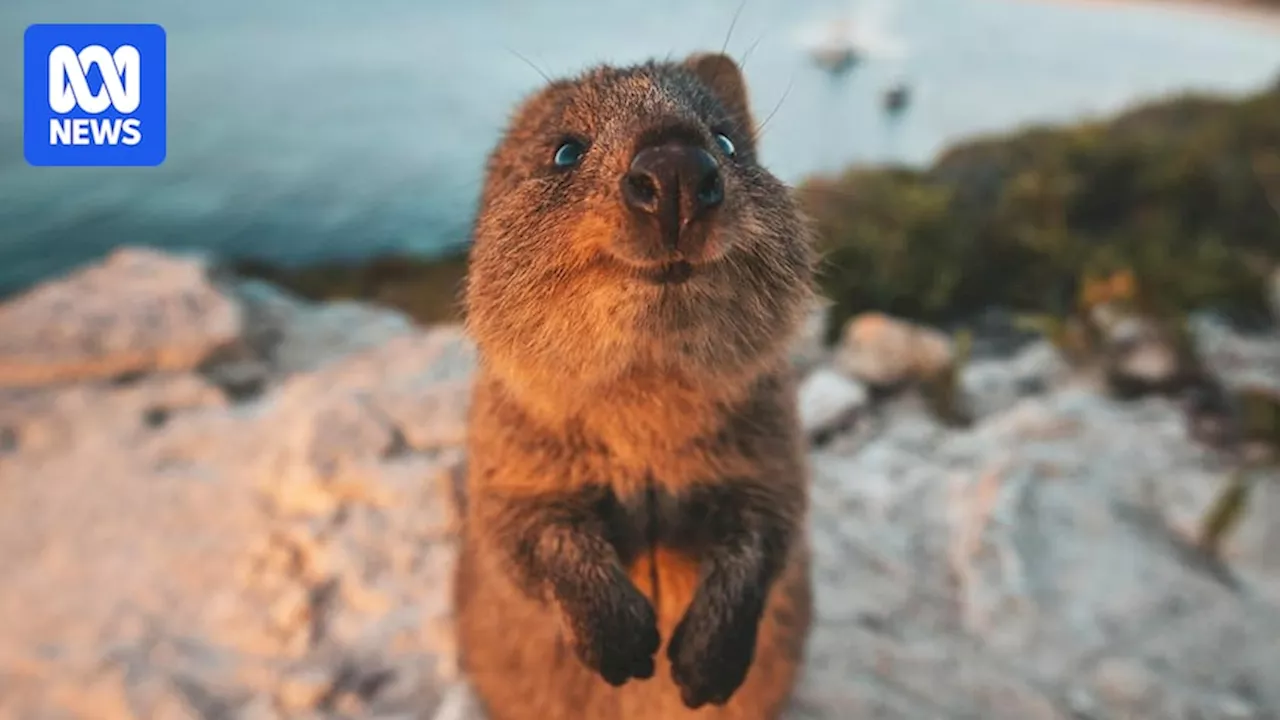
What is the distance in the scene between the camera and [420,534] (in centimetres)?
438

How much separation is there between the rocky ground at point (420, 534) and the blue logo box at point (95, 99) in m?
1.80

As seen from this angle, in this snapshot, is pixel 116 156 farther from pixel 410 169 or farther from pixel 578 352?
pixel 410 169

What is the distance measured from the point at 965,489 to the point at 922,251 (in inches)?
113

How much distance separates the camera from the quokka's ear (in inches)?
118

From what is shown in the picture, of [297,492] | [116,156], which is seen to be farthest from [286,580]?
Answer: [116,156]

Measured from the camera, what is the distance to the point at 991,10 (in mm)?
8273

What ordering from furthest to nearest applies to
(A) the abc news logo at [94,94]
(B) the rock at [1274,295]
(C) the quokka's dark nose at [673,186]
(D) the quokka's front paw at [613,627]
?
(B) the rock at [1274,295] → (A) the abc news logo at [94,94] → (D) the quokka's front paw at [613,627] → (C) the quokka's dark nose at [673,186]

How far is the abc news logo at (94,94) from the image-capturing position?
3275mm

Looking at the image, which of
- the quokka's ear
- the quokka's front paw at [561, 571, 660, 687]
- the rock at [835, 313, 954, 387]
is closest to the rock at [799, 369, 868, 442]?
the rock at [835, 313, 954, 387]

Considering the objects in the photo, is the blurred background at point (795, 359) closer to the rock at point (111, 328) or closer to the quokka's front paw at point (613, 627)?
the rock at point (111, 328)

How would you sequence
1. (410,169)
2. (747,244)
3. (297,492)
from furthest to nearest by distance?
(410,169) → (297,492) → (747,244)

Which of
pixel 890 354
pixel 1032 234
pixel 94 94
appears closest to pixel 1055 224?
pixel 1032 234

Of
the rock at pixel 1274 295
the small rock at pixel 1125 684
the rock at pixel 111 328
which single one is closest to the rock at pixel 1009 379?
the rock at pixel 1274 295

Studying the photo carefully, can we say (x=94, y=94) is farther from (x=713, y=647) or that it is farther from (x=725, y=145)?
(x=713, y=647)
